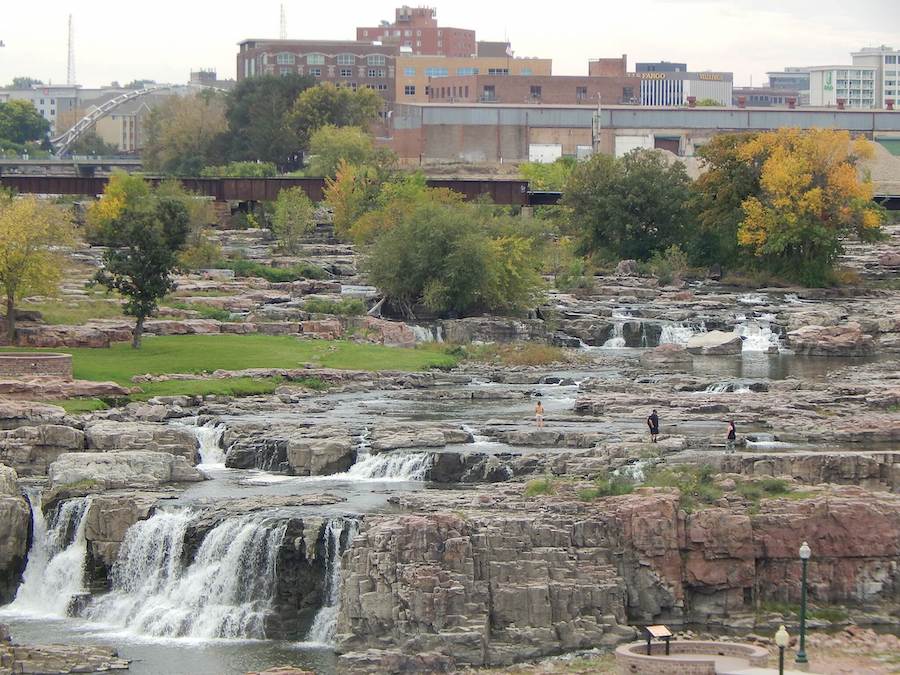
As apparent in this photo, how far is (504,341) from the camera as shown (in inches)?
3105

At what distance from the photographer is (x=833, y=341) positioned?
78562 millimetres

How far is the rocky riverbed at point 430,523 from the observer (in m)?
42.2

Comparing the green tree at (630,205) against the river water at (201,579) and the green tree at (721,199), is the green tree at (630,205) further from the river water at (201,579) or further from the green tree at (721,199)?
the river water at (201,579)

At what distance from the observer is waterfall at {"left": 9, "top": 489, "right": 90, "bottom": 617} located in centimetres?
4716

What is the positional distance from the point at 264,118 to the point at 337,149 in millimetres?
30855

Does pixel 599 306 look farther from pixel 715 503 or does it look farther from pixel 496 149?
pixel 496 149

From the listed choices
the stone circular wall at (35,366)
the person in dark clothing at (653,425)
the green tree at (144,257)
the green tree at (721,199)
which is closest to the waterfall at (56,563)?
the stone circular wall at (35,366)

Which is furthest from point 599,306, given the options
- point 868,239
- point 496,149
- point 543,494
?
point 496,149

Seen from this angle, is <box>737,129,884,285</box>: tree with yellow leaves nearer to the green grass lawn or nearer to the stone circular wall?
the green grass lawn

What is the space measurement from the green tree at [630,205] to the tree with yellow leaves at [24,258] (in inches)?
1523

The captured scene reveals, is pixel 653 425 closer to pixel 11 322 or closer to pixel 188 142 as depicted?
pixel 11 322

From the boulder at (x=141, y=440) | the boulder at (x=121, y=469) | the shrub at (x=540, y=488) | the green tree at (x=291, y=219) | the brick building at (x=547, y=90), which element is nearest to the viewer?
the shrub at (x=540, y=488)

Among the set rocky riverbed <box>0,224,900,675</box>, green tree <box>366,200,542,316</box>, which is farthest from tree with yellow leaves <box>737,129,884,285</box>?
rocky riverbed <box>0,224,900,675</box>

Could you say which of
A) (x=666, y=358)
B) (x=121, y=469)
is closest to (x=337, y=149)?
(x=666, y=358)
